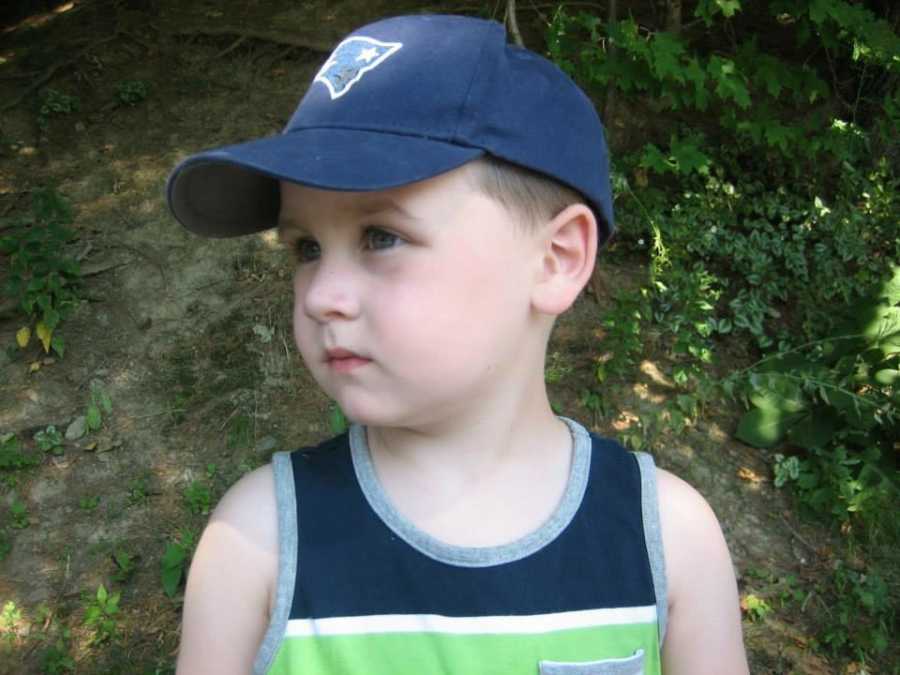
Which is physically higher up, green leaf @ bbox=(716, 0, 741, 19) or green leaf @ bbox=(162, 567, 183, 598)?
green leaf @ bbox=(716, 0, 741, 19)

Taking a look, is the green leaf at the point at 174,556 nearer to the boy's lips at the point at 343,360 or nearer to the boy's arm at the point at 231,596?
the boy's arm at the point at 231,596

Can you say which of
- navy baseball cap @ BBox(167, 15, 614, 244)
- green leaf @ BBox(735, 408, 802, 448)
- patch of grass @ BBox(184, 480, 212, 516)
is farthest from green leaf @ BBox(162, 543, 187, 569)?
green leaf @ BBox(735, 408, 802, 448)

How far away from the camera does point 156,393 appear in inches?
148

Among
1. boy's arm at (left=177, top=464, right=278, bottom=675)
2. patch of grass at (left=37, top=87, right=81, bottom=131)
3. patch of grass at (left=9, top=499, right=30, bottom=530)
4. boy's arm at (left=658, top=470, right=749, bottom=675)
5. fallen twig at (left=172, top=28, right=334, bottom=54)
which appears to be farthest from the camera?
fallen twig at (left=172, top=28, right=334, bottom=54)

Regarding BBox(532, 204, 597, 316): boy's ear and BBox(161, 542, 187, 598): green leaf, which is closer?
BBox(532, 204, 597, 316): boy's ear

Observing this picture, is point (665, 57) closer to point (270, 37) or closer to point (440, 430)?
point (440, 430)

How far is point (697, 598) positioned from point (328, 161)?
1.03 meters

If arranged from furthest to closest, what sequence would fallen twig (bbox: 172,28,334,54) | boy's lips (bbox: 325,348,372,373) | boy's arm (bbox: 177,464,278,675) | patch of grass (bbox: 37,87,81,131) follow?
fallen twig (bbox: 172,28,334,54), patch of grass (bbox: 37,87,81,131), boy's arm (bbox: 177,464,278,675), boy's lips (bbox: 325,348,372,373)

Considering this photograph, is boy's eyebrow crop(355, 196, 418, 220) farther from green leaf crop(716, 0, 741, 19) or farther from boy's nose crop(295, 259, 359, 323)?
green leaf crop(716, 0, 741, 19)

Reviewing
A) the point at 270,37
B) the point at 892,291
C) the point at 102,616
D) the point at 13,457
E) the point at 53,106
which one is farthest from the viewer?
the point at 270,37

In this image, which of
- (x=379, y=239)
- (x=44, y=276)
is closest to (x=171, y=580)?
(x=44, y=276)

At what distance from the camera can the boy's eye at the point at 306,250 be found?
1.43 metres

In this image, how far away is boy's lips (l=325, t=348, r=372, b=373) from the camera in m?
1.33

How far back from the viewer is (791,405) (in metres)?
3.61
